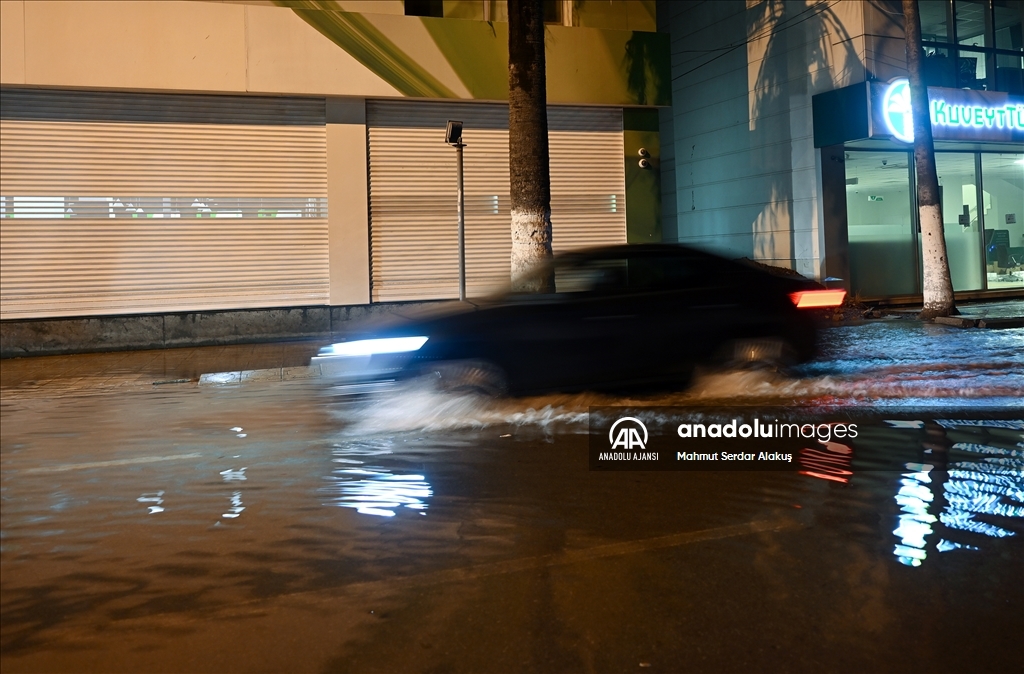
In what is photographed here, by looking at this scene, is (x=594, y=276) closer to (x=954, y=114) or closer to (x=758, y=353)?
(x=758, y=353)

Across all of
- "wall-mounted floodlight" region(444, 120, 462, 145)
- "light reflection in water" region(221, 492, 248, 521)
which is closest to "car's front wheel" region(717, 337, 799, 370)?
"light reflection in water" region(221, 492, 248, 521)

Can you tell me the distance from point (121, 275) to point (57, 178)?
1.84 meters

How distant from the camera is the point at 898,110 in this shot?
18.1 meters

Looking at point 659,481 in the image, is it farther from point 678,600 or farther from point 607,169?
point 607,169

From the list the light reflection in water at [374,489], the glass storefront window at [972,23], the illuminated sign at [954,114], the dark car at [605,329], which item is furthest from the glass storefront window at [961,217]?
the light reflection in water at [374,489]

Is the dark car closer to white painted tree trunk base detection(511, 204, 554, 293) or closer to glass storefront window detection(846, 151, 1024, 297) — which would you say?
white painted tree trunk base detection(511, 204, 554, 293)

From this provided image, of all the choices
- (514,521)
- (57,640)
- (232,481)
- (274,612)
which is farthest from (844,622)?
(232,481)

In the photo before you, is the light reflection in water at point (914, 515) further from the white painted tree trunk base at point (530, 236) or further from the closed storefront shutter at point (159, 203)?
the closed storefront shutter at point (159, 203)

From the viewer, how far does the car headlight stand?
25.2 ft

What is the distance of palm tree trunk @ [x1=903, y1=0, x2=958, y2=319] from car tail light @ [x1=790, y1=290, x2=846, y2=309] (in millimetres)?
8182

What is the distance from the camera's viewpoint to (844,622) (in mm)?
3727

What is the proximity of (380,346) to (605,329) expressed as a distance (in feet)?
6.47

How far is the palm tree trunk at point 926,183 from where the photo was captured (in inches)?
611

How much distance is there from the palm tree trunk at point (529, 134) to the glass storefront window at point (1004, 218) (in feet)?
44.5
